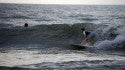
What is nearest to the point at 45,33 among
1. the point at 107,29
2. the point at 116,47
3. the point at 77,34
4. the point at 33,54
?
the point at 77,34

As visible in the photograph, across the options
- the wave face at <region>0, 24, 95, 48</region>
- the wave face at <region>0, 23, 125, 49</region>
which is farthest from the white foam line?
the wave face at <region>0, 24, 95, 48</region>

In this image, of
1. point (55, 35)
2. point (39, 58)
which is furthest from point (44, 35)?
point (39, 58)

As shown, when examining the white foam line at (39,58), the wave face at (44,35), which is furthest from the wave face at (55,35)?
the white foam line at (39,58)

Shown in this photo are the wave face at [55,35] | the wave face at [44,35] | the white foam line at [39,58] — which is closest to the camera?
the white foam line at [39,58]

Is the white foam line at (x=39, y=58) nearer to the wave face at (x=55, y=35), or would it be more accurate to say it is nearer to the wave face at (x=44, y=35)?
the wave face at (x=55, y=35)

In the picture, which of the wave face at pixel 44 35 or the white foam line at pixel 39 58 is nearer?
the white foam line at pixel 39 58

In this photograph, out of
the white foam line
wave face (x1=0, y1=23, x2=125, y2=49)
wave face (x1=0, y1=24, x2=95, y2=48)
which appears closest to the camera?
the white foam line

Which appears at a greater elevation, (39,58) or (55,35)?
(39,58)

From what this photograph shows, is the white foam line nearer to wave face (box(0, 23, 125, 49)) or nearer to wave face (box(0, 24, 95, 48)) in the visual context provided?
wave face (box(0, 23, 125, 49))

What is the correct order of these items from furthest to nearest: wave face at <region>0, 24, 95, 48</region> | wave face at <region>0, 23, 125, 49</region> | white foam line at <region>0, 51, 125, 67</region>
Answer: wave face at <region>0, 24, 95, 48</region> → wave face at <region>0, 23, 125, 49</region> → white foam line at <region>0, 51, 125, 67</region>

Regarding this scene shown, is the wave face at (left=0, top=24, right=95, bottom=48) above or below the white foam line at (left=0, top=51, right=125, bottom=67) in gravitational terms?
below

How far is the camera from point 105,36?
26.1 meters

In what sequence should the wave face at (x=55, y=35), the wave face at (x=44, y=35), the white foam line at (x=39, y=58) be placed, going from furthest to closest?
the wave face at (x=44, y=35) < the wave face at (x=55, y=35) < the white foam line at (x=39, y=58)

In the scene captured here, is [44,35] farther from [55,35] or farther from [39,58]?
[39,58]
